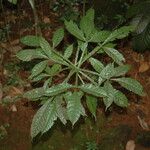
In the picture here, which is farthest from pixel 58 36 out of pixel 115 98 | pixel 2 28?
pixel 2 28

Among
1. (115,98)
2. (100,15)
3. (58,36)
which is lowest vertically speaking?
(100,15)

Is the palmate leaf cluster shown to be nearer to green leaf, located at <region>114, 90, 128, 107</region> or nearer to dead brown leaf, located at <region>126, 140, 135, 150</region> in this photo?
green leaf, located at <region>114, 90, 128, 107</region>

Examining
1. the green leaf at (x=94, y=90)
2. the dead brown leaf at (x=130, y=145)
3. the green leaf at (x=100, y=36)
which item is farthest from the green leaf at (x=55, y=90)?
the dead brown leaf at (x=130, y=145)

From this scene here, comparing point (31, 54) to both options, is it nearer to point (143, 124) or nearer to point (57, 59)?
point (57, 59)

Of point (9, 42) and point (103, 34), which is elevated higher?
point (103, 34)

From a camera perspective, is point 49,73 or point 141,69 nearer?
point 49,73

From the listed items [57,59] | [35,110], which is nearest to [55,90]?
[57,59]

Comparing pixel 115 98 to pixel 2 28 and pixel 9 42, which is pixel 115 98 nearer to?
pixel 9 42
